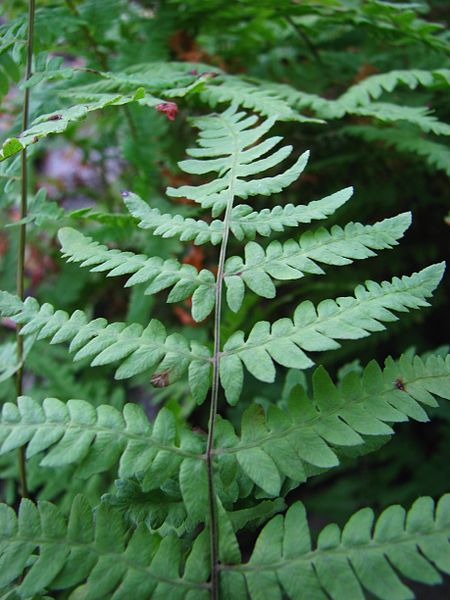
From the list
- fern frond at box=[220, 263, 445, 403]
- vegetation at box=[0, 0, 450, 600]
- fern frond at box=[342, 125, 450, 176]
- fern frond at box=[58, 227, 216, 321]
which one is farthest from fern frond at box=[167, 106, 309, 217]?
fern frond at box=[342, 125, 450, 176]

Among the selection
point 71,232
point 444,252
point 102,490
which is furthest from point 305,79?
point 102,490

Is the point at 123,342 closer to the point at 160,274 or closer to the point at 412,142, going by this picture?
the point at 160,274

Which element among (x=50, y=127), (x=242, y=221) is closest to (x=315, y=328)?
(x=242, y=221)

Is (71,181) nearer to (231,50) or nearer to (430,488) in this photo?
(231,50)

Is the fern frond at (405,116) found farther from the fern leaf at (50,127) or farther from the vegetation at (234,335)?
the fern leaf at (50,127)

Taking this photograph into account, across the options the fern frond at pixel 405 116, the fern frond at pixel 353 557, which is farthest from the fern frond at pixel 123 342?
the fern frond at pixel 405 116

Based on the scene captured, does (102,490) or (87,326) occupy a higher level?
(87,326)
